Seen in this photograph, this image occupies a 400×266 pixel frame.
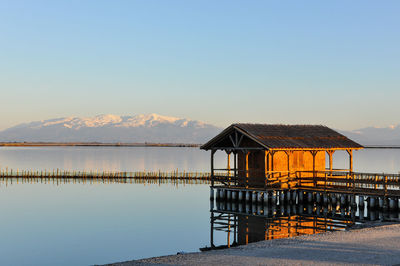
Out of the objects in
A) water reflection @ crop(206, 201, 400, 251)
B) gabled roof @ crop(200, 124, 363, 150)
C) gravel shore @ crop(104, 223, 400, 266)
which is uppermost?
gabled roof @ crop(200, 124, 363, 150)

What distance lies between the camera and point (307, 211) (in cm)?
4059

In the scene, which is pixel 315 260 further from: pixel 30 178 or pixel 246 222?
pixel 30 178

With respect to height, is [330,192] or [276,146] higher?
[276,146]

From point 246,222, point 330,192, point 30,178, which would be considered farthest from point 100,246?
point 30,178

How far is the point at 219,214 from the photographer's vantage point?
4209 centimetres

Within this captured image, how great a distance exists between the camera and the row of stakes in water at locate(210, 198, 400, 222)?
3681 centimetres

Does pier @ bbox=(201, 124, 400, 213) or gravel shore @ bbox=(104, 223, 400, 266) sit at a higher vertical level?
pier @ bbox=(201, 124, 400, 213)

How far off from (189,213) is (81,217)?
9483mm

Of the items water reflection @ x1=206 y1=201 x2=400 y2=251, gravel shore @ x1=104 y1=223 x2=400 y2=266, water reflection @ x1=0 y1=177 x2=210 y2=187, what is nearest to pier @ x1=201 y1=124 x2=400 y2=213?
water reflection @ x1=206 y1=201 x2=400 y2=251

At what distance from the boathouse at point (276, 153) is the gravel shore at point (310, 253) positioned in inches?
681

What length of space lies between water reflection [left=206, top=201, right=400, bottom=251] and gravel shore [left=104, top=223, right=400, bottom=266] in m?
7.88

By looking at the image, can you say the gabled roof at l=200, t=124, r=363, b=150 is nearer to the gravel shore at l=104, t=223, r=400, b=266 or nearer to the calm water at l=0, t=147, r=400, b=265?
the calm water at l=0, t=147, r=400, b=265

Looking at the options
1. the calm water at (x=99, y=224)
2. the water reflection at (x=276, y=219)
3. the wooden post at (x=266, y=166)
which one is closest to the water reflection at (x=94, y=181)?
the calm water at (x=99, y=224)

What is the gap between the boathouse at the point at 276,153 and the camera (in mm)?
40844
